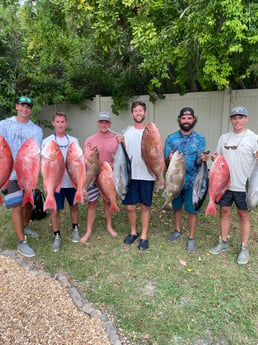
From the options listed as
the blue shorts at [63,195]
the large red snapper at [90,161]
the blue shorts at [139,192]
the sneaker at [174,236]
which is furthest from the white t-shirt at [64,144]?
the sneaker at [174,236]

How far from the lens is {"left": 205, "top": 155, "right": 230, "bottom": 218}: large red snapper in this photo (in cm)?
310

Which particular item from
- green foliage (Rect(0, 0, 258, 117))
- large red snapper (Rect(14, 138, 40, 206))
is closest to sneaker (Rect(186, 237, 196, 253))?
large red snapper (Rect(14, 138, 40, 206))

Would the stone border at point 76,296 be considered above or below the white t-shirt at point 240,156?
below

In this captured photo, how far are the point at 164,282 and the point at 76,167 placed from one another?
5.87 feet

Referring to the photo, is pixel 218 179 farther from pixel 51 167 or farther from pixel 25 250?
pixel 25 250

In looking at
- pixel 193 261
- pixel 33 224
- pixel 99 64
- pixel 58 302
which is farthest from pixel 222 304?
pixel 99 64

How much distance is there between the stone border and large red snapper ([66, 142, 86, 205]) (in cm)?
102

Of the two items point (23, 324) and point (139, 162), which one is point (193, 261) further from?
point (23, 324)

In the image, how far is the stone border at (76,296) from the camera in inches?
94.2

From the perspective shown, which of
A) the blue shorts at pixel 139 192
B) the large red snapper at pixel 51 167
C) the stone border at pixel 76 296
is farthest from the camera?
the blue shorts at pixel 139 192

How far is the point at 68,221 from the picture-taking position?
4914mm

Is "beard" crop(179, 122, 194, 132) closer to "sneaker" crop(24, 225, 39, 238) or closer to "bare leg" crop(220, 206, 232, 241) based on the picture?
"bare leg" crop(220, 206, 232, 241)

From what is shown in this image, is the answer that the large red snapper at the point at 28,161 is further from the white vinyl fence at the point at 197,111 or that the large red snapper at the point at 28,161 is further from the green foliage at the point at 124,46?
the white vinyl fence at the point at 197,111

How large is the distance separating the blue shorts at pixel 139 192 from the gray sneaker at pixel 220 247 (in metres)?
1.18
